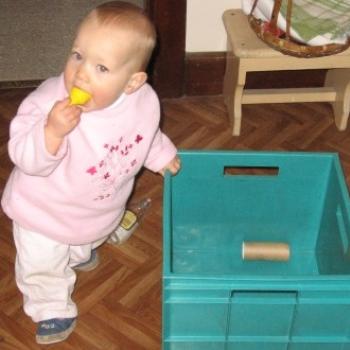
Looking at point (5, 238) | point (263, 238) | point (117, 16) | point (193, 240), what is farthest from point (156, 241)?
point (117, 16)

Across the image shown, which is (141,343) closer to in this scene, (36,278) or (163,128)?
(36,278)

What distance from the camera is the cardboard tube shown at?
1.37 meters

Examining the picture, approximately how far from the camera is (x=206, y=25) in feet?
5.74

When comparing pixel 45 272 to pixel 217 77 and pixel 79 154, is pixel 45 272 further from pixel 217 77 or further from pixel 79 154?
pixel 217 77

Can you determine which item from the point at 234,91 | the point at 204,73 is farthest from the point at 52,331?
the point at 204,73

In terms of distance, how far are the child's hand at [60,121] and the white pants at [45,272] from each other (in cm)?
24

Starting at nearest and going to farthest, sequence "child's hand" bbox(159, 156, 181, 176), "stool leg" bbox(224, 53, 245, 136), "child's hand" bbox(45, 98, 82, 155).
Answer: "child's hand" bbox(45, 98, 82, 155) → "child's hand" bbox(159, 156, 181, 176) → "stool leg" bbox(224, 53, 245, 136)

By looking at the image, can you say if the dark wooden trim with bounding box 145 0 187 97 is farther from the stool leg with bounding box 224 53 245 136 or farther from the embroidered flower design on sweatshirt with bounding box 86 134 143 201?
the embroidered flower design on sweatshirt with bounding box 86 134 143 201

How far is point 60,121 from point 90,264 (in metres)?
0.52

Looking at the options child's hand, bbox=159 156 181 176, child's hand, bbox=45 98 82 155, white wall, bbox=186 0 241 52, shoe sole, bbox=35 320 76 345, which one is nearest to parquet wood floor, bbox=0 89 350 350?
shoe sole, bbox=35 320 76 345

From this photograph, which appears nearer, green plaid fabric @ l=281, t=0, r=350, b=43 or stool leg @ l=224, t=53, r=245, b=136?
green plaid fabric @ l=281, t=0, r=350, b=43

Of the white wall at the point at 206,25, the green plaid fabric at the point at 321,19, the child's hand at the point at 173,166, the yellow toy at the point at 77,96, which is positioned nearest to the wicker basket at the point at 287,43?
the green plaid fabric at the point at 321,19

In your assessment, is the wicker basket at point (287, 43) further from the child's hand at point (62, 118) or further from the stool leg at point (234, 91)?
the child's hand at point (62, 118)

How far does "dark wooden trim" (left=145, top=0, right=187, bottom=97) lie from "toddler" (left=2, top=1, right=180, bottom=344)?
0.57m
